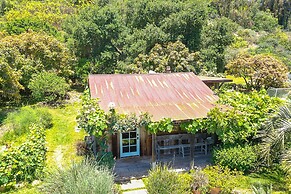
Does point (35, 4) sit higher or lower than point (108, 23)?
higher

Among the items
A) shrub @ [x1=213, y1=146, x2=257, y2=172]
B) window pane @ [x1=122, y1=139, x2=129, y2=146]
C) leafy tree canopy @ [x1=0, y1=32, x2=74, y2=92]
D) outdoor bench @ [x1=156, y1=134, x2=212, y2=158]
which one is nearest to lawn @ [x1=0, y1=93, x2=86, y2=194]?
window pane @ [x1=122, y1=139, x2=129, y2=146]

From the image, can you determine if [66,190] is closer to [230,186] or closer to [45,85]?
[230,186]

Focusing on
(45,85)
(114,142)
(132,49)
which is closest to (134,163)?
(114,142)

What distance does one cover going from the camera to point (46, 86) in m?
18.7

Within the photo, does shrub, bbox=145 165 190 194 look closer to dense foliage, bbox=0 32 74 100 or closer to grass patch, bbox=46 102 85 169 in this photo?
grass patch, bbox=46 102 85 169

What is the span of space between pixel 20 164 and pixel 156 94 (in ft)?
20.5

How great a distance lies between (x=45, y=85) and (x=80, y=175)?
13.0m

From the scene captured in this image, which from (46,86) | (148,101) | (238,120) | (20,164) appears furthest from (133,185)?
(46,86)

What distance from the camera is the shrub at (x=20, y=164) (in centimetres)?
907

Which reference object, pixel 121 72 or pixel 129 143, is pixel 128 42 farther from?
pixel 129 143

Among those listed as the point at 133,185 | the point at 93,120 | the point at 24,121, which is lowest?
the point at 133,185

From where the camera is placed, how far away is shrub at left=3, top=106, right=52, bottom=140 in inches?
544

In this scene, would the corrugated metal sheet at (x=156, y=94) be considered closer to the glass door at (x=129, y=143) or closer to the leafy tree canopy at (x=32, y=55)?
the glass door at (x=129, y=143)

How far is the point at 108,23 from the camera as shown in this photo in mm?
25203
